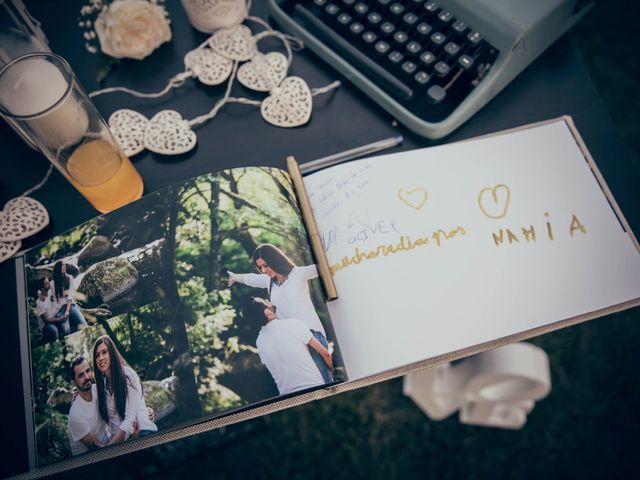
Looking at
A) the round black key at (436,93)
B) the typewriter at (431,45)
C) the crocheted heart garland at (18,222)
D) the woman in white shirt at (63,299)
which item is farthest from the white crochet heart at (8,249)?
the round black key at (436,93)

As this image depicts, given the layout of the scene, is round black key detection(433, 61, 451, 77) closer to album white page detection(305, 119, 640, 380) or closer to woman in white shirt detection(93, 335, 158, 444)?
album white page detection(305, 119, 640, 380)

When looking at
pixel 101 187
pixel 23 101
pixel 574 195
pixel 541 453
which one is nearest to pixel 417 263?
pixel 574 195

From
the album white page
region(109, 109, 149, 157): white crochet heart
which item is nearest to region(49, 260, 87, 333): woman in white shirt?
region(109, 109, 149, 157): white crochet heart

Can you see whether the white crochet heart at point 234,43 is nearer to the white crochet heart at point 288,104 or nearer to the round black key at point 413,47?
the white crochet heart at point 288,104

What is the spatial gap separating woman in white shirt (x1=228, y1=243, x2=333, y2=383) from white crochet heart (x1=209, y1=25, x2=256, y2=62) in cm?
37

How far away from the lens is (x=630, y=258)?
65 centimetres

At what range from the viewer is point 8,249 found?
672 mm

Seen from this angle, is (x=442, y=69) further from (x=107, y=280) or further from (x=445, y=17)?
(x=107, y=280)

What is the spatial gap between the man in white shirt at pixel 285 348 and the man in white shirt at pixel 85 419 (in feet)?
0.63

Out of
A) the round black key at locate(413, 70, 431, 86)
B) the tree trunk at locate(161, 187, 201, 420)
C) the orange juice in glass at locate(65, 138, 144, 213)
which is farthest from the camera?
the round black key at locate(413, 70, 431, 86)

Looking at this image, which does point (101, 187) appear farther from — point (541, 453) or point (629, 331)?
point (629, 331)

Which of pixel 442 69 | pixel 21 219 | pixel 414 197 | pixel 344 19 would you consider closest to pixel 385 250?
pixel 414 197

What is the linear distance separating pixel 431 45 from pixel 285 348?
0.52m

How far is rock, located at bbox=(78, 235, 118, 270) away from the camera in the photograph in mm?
596
